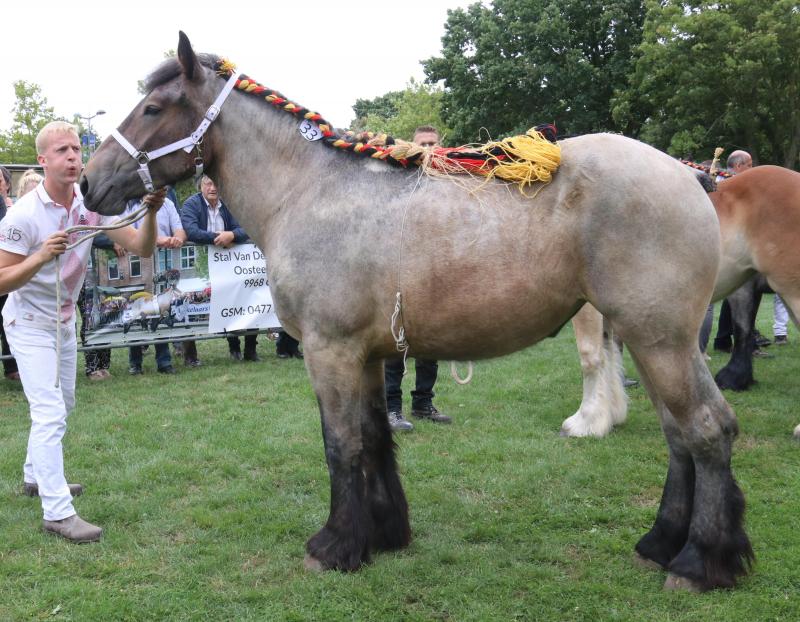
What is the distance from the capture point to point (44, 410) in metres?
4.26

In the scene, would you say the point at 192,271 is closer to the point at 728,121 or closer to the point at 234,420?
the point at 234,420

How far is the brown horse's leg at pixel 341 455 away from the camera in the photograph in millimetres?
3650

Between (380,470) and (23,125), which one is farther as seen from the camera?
(23,125)

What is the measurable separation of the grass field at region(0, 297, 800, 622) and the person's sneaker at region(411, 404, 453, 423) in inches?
6.4

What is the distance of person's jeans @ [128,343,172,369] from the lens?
9.49 meters

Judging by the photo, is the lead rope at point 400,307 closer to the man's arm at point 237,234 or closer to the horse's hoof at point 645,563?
the horse's hoof at point 645,563

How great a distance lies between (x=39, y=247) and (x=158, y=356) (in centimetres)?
546

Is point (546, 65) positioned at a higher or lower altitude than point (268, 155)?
higher

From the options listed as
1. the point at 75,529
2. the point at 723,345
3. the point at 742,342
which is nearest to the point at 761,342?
the point at 723,345

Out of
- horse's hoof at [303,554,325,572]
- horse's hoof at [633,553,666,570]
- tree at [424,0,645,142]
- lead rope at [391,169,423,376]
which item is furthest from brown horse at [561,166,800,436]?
tree at [424,0,645,142]

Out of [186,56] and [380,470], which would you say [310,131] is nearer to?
[186,56]

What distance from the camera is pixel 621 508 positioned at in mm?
4582

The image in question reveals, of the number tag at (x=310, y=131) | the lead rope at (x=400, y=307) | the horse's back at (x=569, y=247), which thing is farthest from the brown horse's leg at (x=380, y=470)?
the number tag at (x=310, y=131)

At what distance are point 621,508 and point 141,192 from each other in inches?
140
